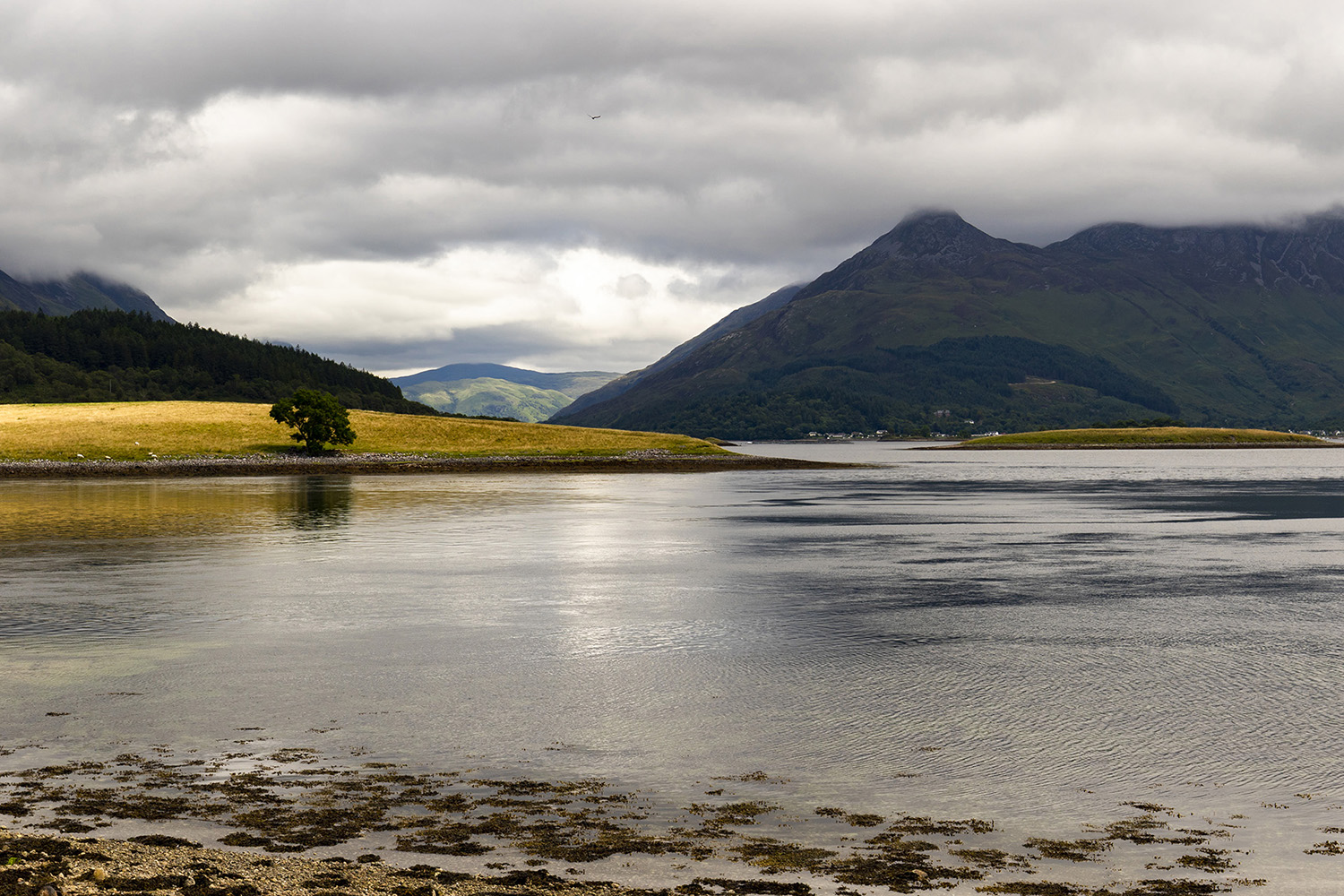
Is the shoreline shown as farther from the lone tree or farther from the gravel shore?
the gravel shore

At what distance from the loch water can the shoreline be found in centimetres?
9390

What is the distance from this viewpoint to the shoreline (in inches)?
5807

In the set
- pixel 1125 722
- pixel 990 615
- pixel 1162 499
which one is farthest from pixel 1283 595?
pixel 1162 499

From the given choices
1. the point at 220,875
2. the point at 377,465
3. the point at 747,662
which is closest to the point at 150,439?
the point at 377,465

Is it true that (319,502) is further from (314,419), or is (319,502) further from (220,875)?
(314,419)

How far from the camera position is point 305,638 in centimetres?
2919

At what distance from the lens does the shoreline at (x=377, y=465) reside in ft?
484

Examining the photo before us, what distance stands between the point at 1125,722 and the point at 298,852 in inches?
580

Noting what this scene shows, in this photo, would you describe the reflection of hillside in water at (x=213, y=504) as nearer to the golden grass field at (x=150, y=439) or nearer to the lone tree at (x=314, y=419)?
the golden grass field at (x=150, y=439)

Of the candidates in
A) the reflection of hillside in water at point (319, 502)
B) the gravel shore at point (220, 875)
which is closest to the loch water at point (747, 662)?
the gravel shore at point (220, 875)

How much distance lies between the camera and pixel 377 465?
16825cm

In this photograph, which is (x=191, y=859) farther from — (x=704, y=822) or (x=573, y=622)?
(x=573, y=622)

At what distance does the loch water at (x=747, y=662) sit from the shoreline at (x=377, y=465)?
93.9m

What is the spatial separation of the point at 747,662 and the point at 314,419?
16637cm
